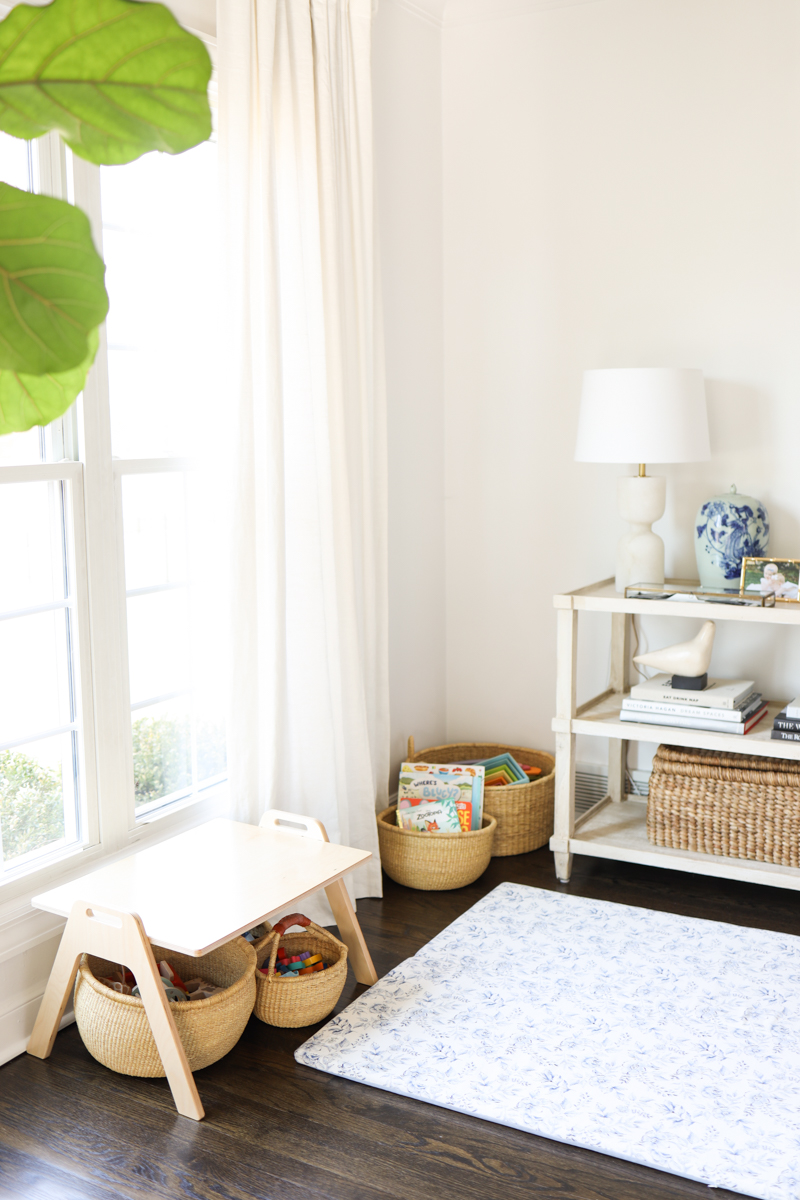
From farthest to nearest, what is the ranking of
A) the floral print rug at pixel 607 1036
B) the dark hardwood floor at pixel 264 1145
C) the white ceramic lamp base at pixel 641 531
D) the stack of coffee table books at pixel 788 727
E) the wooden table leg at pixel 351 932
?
the white ceramic lamp base at pixel 641 531, the stack of coffee table books at pixel 788 727, the wooden table leg at pixel 351 932, the floral print rug at pixel 607 1036, the dark hardwood floor at pixel 264 1145

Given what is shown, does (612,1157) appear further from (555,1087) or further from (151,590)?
(151,590)

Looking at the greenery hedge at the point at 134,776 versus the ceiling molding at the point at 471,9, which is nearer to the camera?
the greenery hedge at the point at 134,776

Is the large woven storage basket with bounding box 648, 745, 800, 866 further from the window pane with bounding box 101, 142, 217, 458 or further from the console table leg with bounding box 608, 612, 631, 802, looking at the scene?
the window pane with bounding box 101, 142, 217, 458

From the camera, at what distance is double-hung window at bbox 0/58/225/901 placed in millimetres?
2086

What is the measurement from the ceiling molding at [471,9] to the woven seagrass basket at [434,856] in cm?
234

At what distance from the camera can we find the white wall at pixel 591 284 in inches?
112

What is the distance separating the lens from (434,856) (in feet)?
9.00

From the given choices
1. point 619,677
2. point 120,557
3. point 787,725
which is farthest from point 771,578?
point 120,557

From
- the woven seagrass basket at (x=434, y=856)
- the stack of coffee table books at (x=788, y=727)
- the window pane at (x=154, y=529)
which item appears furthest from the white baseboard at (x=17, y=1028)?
the stack of coffee table books at (x=788, y=727)

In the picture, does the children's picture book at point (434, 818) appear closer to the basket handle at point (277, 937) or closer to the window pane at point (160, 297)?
the basket handle at point (277, 937)

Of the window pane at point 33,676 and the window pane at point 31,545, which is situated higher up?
the window pane at point 31,545

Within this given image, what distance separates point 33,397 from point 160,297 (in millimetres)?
2167

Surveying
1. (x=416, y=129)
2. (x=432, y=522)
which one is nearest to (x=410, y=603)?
(x=432, y=522)

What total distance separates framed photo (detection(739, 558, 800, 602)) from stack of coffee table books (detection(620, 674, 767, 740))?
27 centimetres
